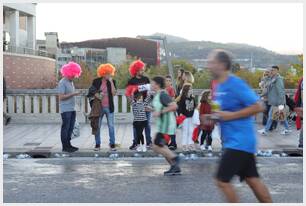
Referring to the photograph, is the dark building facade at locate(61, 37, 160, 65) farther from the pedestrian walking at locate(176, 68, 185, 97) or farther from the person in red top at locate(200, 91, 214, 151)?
the person in red top at locate(200, 91, 214, 151)

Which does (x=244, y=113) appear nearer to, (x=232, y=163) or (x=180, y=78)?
(x=232, y=163)

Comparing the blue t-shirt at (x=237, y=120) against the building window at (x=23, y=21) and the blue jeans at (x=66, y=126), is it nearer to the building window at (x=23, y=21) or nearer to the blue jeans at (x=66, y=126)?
the blue jeans at (x=66, y=126)

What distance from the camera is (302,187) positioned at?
7.85 metres

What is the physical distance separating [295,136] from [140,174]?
594 centimetres

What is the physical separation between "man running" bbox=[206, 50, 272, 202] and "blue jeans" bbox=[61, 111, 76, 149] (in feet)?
19.8

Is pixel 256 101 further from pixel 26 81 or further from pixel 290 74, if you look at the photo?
pixel 26 81

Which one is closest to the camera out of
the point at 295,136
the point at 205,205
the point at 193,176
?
the point at 205,205

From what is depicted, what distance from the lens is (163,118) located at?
8656 millimetres

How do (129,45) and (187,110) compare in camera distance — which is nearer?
(187,110)

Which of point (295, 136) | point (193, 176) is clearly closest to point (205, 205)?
point (193, 176)

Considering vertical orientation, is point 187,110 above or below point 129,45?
below

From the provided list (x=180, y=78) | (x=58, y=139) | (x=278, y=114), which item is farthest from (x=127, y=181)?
(x=278, y=114)

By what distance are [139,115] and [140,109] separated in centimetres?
14

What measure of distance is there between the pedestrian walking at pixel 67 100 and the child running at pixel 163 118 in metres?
2.69
